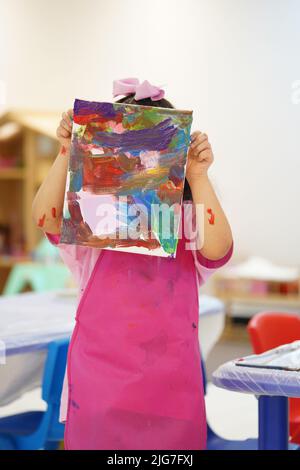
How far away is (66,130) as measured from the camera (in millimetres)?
1324

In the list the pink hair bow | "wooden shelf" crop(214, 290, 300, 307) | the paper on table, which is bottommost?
"wooden shelf" crop(214, 290, 300, 307)

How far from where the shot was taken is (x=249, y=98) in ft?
5.99

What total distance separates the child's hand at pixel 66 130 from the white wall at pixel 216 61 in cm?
48

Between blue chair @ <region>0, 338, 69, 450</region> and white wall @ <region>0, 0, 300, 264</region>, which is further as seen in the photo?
blue chair @ <region>0, 338, 69, 450</region>

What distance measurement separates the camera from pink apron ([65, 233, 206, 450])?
4.14 ft

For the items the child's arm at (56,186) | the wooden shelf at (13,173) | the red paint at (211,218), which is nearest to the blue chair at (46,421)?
the child's arm at (56,186)

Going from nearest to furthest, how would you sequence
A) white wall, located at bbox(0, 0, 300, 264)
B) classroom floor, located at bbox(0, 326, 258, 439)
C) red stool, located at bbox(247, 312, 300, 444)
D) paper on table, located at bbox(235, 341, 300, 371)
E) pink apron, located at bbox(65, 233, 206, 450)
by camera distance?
pink apron, located at bbox(65, 233, 206, 450) → paper on table, located at bbox(235, 341, 300, 371) → white wall, located at bbox(0, 0, 300, 264) → red stool, located at bbox(247, 312, 300, 444) → classroom floor, located at bbox(0, 326, 258, 439)

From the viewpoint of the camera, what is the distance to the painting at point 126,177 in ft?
4.21

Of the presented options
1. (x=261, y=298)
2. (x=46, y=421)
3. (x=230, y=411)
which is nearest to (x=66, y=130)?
(x=46, y=421)

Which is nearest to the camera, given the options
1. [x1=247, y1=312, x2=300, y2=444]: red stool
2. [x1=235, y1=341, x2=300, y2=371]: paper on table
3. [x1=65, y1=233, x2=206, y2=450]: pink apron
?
[x1=65, y1=233, x2=206, y2=450]: pink apron

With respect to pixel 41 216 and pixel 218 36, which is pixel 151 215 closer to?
pixel 41 216

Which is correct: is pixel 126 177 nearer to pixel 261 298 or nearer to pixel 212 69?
pixel 212 69

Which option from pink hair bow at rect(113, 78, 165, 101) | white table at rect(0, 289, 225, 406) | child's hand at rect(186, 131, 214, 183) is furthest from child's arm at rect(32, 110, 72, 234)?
white table at rect(0, 289, 225, 406)

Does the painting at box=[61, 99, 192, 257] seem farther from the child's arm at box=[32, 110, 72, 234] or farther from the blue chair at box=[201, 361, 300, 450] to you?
the blue chair at box=[201, 361, 300, 450]
